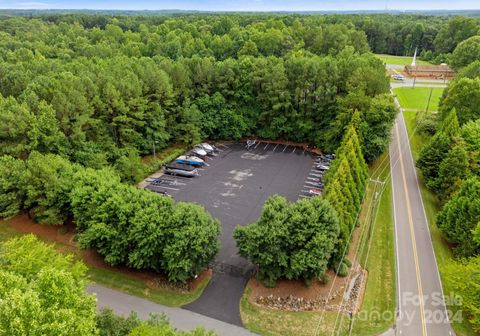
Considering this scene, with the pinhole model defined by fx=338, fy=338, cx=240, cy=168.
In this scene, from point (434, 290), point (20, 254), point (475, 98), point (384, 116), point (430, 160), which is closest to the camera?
point (20, 254)

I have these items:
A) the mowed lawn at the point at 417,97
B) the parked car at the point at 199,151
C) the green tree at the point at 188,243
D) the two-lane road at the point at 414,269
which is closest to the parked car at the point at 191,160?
the parked car at the point at 199,151

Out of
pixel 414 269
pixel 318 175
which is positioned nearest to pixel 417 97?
pixel 318 175

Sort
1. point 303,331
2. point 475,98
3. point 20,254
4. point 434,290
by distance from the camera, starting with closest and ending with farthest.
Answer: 1. point 20,254
2. point 303,331
3. point 434,290
4. point 475,98

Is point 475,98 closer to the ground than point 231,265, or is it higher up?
higher up

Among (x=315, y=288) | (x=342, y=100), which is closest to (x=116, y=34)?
(x=342, y=100)

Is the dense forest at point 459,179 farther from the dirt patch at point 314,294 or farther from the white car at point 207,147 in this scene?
the white car at point 207,147

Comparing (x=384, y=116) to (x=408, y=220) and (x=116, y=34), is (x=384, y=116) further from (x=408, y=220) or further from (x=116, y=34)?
(x=116, y=34)
